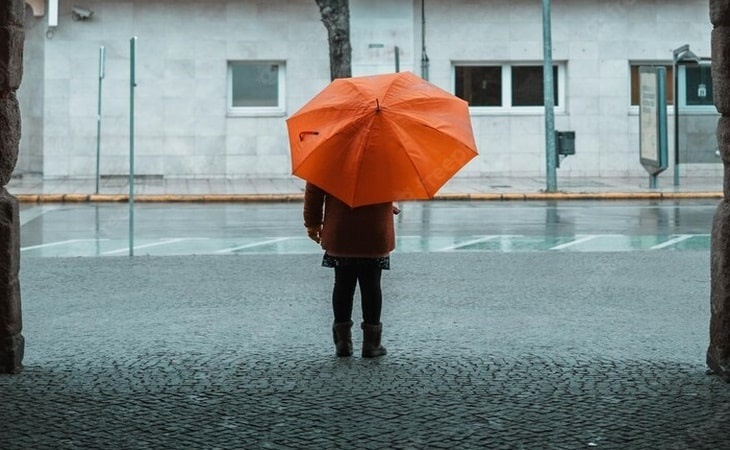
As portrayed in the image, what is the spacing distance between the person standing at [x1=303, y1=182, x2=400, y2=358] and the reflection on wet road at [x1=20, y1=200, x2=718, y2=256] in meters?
7.11

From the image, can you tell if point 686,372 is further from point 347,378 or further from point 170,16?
point 170,16

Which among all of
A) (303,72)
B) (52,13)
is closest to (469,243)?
(303,72)

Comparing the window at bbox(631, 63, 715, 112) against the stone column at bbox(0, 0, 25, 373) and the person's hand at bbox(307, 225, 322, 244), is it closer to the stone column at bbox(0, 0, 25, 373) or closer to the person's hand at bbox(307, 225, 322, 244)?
the person's hand at bbox(307, 225, 322, 244)

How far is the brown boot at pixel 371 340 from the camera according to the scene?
7.36 meters

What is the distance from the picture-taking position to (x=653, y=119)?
88.2 ft

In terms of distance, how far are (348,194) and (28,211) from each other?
53.5 ft

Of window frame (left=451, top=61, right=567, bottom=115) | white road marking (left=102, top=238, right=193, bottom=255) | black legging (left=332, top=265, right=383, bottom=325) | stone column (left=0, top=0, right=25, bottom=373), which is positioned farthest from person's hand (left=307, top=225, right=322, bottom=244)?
window frame (left=451, top=61, right=567, bottom=115)

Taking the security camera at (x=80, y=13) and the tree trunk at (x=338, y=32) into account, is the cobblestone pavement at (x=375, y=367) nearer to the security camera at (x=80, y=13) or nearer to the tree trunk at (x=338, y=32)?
the tree trunk at (x=338, y=32)

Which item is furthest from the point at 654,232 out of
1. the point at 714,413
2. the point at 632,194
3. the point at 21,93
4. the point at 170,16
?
the point at 21,93

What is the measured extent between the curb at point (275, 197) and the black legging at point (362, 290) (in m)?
17.6

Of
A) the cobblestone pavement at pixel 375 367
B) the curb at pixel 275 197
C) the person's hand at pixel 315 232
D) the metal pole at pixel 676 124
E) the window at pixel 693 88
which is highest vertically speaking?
the window at pixel 693 88

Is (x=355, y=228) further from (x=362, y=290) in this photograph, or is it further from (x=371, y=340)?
(x=371, y=340)

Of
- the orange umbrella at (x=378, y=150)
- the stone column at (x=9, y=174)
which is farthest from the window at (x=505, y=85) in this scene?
the stone column at (x=9, y=174)

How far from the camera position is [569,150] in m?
26.6
